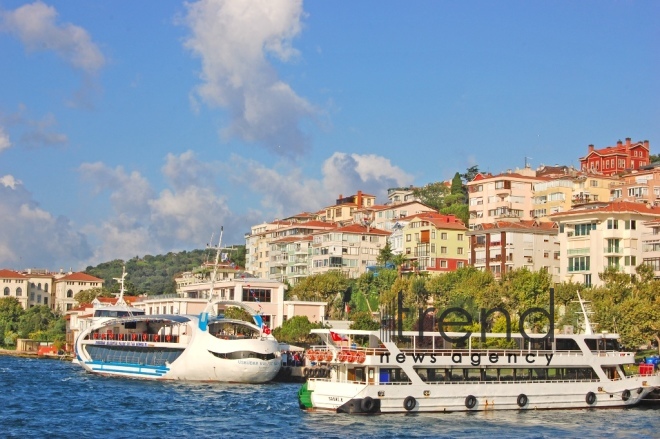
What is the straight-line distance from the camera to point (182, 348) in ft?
234

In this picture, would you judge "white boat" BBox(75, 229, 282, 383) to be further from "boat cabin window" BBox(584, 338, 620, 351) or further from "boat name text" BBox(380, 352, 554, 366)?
"boat cabin window" BBox(584, 338, 620, 351)

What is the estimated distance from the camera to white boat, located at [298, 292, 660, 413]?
48.0m

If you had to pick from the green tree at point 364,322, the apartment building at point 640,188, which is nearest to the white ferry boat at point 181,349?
the green tree at point 364,322

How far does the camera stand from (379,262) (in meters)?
120

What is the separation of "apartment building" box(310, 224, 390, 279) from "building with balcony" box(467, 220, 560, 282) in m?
24.6

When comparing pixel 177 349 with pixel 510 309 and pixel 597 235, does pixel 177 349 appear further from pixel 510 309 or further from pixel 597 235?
pixel 597 235

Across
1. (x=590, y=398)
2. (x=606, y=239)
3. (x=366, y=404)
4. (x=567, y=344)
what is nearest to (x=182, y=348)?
(x=366, y=404)

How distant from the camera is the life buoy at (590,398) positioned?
51.9m

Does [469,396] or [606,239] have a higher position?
[606,239]

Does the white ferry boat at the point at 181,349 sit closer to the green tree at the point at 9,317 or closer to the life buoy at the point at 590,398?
the life buoy at the point at 590,398

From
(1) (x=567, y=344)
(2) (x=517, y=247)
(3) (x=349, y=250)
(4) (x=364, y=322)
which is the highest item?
(3) (x=349, y=250)

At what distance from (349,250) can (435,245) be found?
15.4 m

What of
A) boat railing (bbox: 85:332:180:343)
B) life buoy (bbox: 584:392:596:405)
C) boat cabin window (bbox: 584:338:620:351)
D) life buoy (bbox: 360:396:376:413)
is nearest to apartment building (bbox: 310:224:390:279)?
boat railing (bbox: 85:332:180:343)

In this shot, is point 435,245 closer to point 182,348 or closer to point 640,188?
point 640,188
